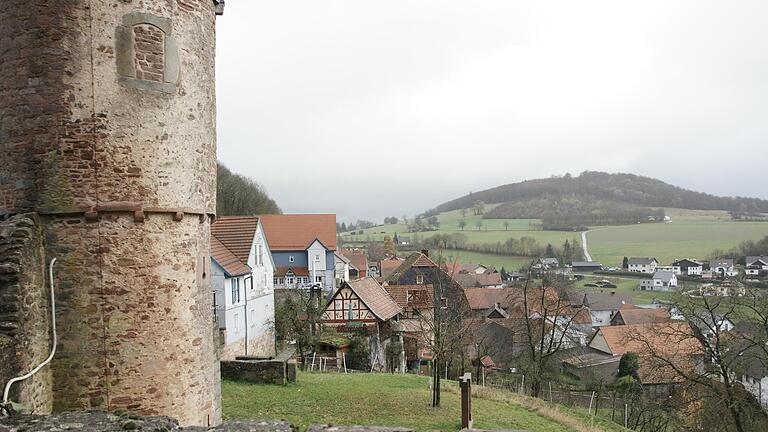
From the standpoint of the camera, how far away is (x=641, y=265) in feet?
327

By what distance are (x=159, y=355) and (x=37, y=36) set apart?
13.0 feet

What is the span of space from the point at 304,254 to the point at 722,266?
70407mm

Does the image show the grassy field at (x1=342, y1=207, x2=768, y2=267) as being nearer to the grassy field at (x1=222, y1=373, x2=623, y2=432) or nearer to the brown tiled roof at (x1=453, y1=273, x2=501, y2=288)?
the brown tiled roof at (x1=453, y1=273, x2=501, y2=288)

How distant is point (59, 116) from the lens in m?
6.22

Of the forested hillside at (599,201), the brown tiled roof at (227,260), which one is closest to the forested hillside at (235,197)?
the brown tiled roof at (227,260)

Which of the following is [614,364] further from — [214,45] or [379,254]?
[379,254]

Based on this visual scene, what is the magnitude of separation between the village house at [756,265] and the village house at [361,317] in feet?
225

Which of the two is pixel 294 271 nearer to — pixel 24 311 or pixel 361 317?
pixel 361 317

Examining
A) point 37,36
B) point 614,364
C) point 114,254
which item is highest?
point 37,36

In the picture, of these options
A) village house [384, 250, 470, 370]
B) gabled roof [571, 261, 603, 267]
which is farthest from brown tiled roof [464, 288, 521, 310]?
gabled roof [571, 261, 603, 267]

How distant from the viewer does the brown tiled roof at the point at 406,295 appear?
115 feet

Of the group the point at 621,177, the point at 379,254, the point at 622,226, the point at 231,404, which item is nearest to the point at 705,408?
the point at 231,404

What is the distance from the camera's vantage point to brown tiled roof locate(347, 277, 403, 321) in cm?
3281

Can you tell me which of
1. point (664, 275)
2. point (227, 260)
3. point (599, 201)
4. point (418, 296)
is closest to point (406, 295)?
point (418, 296)
